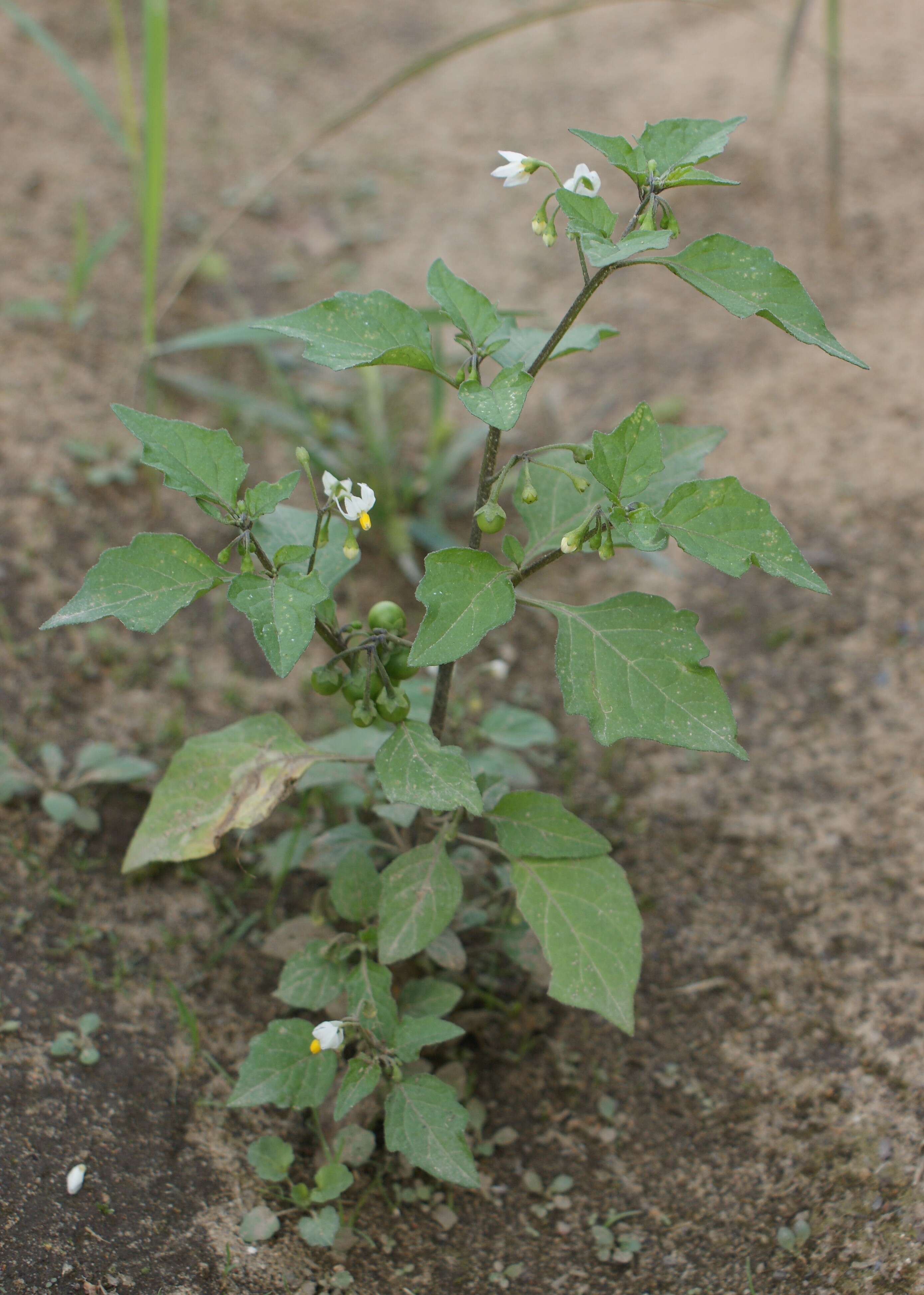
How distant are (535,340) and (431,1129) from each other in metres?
1.19

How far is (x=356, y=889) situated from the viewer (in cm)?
158

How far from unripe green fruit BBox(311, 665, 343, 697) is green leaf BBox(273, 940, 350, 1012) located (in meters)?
0.45

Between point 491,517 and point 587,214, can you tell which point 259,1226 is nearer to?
point 491,517

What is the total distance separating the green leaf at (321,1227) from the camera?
1406mm

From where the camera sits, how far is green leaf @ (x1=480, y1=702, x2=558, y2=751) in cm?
186

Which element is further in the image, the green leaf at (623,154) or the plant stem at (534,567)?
the plant stem at (534,567)

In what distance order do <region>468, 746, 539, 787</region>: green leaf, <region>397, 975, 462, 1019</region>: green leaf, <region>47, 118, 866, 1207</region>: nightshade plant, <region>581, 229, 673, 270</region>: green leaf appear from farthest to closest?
<region>468, 746, 539, 787</region>: green leaf
<region>397, 975, 462, 1019</region>: green leaf
<region>47, 118, 866, 1207</region>: nightshade plant
<region>581, 229, 673, 270</region>: green leaf

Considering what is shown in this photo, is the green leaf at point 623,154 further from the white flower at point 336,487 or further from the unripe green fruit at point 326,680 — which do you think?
the unripe green fruit at point 326,680

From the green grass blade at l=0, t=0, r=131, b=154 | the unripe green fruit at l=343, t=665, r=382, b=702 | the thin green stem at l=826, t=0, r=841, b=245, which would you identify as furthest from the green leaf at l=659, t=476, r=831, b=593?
the thin green stem at l=826, t=0, r=841, b=245

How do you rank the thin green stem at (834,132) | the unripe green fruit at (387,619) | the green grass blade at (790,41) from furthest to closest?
the green grass blade at (790,41)
the thin green stem at (834,132)
the unripe green fruit at (387,619)

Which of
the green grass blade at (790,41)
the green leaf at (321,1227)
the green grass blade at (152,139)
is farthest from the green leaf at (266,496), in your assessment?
the green grass blade at (790,41)

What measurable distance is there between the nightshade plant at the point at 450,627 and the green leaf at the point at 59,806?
40 centimetres

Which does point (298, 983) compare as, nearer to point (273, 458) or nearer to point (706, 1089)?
point (706, 1089)

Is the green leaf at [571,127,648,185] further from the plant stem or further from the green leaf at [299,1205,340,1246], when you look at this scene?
the green leaf at [299,1205,340,1246]
